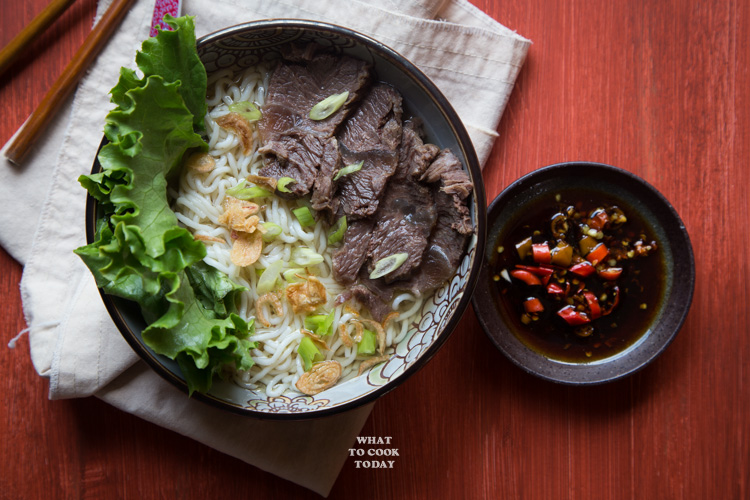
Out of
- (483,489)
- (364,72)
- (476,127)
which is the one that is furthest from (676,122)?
(483,489)

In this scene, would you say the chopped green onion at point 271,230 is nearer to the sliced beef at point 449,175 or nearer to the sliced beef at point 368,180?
the sliced beef at point 368,180

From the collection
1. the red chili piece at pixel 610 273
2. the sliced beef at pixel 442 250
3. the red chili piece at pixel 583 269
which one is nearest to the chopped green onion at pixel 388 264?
the sliced beef at pixel 442 250

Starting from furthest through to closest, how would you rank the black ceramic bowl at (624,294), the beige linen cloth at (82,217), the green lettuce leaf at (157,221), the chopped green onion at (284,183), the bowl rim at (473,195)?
the black ceramic bowl at (624,294), the beige linen cloth at (82,217), the chopped green onion at (284,183), the bowl rim at (473,195), the green lettuce leaf at (157,221)

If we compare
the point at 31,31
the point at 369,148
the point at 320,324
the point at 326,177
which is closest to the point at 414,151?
the point at 369,148

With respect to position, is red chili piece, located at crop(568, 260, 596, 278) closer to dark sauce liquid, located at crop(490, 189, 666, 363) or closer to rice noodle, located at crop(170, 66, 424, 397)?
dark sauce liquid, located at crop(490, 189, 666, 363)

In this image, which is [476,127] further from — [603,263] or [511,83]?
[603,263]

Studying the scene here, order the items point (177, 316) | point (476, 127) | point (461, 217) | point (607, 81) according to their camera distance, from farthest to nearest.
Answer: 1. point (607, 81)
2. point (476, 127)
3. point (461, 217)
4. point (177, 316)

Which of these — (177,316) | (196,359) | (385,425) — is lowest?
(385,425)

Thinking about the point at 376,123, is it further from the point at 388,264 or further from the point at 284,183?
the point at 388,264
